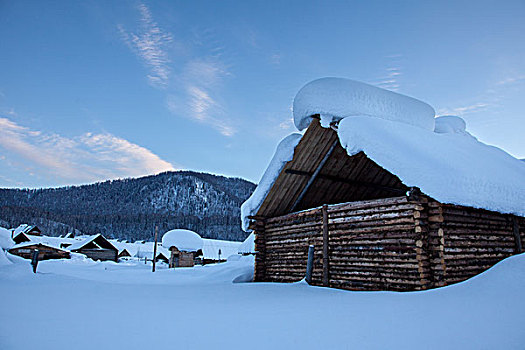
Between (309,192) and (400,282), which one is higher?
(309,192)

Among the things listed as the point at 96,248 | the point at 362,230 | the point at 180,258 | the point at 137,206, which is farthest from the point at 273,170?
the point at 137,206

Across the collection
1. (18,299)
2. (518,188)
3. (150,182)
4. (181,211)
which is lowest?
(18,299)

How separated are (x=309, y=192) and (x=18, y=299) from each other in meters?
9.63

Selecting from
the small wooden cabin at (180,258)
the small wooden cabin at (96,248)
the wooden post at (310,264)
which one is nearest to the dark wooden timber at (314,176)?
the wooden post at (310,264)

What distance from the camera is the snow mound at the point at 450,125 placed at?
14648 millimetres

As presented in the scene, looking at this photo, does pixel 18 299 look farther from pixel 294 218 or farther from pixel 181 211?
pixel 181 211

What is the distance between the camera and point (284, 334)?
5.08 meters

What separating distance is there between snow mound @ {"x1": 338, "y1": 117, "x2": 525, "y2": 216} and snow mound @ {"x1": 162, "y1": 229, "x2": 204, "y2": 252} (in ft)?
95.4

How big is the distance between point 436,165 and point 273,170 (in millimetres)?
5261

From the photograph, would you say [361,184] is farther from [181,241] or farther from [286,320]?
[181,241]

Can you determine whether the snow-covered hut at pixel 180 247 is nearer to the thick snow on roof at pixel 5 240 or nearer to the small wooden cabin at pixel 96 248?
the small wooden cabin at pixel 96 248

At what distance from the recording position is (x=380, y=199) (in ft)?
31.6

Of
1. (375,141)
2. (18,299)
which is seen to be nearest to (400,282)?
(375,141)

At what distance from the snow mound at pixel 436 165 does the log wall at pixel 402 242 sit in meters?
0.49
